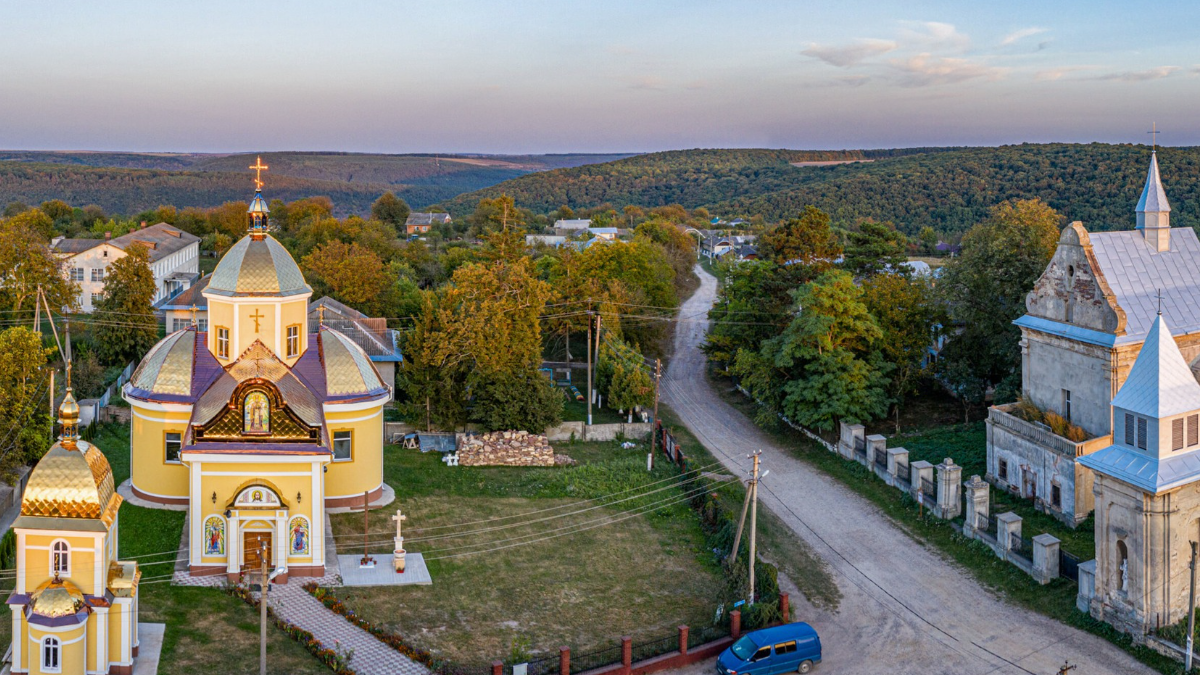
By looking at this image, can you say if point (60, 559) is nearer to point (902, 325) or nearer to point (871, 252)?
point (902, 325)

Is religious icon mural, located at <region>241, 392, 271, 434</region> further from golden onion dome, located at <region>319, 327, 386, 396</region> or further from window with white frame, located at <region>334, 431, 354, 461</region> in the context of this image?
window with white frame, located at <region>334, 431, 354, 461</region>

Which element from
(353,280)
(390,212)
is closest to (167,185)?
(390,212)

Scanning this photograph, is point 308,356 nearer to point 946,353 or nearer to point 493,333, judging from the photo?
point 493,333

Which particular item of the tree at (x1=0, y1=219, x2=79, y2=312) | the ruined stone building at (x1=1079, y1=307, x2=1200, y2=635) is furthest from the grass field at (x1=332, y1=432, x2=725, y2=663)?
the tree at (x1=0, y1=219, x2=79, y2=312)

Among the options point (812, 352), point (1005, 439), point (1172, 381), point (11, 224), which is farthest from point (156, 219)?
point (1172, 381)

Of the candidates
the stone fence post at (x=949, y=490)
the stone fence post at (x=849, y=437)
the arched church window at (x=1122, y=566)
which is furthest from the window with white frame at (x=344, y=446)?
the arched church window at (x=1122, y=566)

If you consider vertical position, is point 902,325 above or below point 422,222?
below
